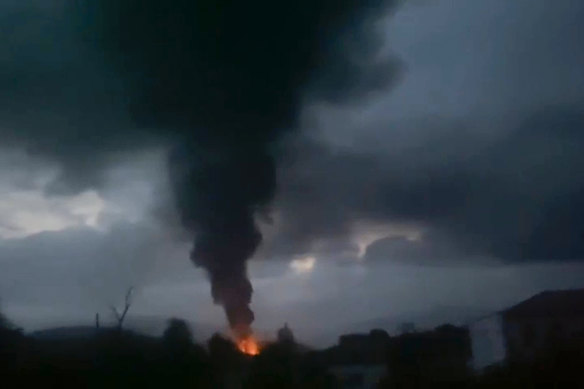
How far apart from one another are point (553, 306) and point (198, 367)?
27433 mm

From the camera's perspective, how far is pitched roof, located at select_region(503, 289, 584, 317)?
59.8 meters

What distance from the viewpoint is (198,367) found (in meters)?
43.5

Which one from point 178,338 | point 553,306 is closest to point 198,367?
point 178,338

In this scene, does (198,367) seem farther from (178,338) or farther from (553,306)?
(553,306)

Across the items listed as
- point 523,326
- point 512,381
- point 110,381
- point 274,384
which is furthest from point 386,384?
point 523,326

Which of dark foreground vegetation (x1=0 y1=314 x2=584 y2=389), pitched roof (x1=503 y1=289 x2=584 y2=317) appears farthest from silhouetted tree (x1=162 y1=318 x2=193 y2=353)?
pitched roof (x1=503 y1=289 x2=584 y2=317)

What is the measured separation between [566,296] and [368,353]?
1555 centimetres

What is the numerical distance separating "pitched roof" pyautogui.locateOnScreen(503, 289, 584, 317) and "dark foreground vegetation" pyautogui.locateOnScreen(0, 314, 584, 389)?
8228 mm

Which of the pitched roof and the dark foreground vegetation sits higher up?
the pitched roof

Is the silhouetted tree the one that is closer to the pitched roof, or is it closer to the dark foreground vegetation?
the dark foreground vegetation

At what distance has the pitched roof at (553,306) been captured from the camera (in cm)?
5981

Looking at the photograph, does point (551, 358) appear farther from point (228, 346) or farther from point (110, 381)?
point (228, 346)

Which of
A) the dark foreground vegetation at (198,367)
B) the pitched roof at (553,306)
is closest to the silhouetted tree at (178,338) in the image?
the dark foreground vegetation at (198,367)

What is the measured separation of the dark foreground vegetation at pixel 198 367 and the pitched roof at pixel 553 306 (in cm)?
823
